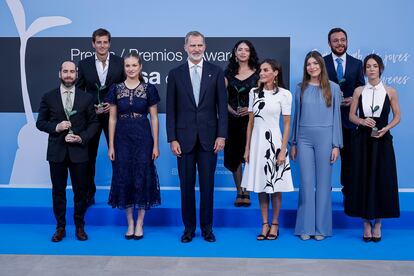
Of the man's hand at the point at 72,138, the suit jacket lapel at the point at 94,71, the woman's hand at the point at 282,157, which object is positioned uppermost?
the suit jacket lapel at the point at 94,71

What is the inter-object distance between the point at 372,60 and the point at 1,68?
152 inches

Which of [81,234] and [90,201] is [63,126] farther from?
[90,201]

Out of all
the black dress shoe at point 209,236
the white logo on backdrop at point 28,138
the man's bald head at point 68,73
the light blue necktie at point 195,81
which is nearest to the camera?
the man's bald head at point 68,73

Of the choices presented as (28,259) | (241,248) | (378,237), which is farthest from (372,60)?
(28,259)

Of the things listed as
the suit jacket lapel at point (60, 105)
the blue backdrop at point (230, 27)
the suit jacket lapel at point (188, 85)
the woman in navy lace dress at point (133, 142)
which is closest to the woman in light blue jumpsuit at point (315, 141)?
the suit jacket lapel at point (188, 85)

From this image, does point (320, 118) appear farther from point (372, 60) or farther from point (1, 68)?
point (1, 68)

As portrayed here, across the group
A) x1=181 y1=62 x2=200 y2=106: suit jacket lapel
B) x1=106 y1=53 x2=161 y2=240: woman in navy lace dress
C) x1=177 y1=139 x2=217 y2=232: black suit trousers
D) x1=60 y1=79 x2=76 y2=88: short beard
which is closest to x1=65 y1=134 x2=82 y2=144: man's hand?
x1=106 y1=53 x2=161 y2=240: woman in navy lace dress

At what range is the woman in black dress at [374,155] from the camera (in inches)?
212

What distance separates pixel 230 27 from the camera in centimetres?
688

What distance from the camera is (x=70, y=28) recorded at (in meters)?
7.00

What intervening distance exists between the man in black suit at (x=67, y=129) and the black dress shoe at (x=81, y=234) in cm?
14

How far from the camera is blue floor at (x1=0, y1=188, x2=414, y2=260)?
5164 millimetres

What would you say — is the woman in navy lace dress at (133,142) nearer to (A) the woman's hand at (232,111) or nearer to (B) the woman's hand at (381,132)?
(A) the woman's hand at (232,111)

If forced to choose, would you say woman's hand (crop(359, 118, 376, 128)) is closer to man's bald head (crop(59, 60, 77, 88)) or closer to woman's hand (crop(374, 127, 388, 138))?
woman's hand (crop(374, 127, 388, 138))
